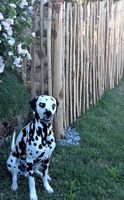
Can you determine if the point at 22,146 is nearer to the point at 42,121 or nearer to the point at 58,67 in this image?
the point at 42,121

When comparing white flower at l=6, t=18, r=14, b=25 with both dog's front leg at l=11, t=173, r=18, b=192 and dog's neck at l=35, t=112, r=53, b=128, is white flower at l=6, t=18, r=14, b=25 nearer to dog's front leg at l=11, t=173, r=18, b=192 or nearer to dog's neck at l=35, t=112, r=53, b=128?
dog's neck at l=35, t=112, r=53, b=128

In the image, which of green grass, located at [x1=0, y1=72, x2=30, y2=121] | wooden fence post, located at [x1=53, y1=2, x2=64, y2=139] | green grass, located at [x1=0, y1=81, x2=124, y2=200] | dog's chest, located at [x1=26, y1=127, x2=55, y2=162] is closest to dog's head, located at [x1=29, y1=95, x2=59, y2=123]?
dog's chest, located at [x1=26, y1=127, x2=55, y2=162]

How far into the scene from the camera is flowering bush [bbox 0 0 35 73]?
4.14 metres

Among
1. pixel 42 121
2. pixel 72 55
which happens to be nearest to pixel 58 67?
pixel 72 55

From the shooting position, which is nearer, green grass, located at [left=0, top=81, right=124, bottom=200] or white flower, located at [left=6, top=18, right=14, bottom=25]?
white flower, located at [left=6, top=18, right=14, bottom=25]

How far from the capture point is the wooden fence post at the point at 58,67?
576 centimetres

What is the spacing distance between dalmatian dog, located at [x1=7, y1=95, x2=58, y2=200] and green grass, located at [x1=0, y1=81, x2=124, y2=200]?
0.17 metres

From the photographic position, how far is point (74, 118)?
6793 mm

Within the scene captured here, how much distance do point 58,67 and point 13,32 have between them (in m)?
1.50

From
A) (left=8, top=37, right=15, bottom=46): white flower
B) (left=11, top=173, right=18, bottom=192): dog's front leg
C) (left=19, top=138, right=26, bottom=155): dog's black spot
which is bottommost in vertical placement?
(left=11, top=173, right=18, bottom=192): dog's front leg

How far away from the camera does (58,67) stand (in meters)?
5.89

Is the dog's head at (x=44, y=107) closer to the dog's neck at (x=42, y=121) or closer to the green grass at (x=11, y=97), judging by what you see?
the dog's neck at (x=42, y=121)

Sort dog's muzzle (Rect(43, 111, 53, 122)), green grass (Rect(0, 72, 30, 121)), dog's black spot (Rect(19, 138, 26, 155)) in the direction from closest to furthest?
dog's muzzle (Rect(43, 111, 53, 122)) < dog's black spot (Rect(19, 138, 26, 155)) < green grass (Rect(0, 72, 30, 121))

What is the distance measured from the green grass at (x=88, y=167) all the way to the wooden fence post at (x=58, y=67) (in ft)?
1.23
